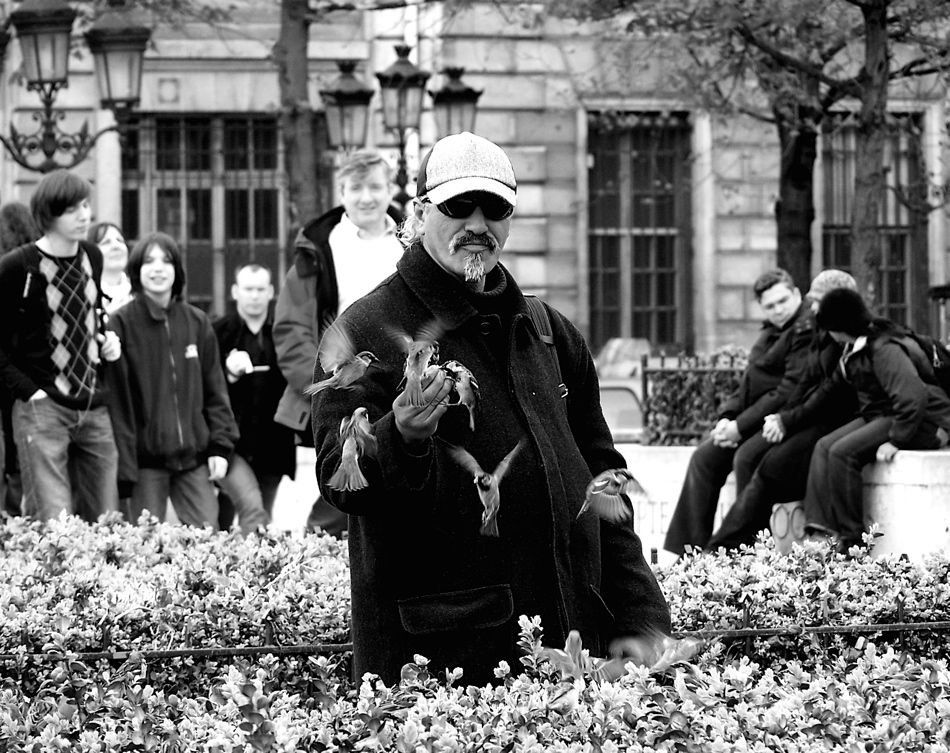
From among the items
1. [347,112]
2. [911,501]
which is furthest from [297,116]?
[911,501]

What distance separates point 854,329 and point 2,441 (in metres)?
4.30

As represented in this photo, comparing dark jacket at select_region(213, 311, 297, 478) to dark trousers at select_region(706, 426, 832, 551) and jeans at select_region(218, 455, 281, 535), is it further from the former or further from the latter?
dark trousers at select_region(706, 426, 832, 551)

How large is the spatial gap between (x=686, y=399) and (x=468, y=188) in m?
9.38

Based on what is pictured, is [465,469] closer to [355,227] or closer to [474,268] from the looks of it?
[474,268]

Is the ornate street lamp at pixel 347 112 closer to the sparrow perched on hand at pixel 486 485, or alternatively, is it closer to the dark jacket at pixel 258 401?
the dark jacket at pixel 258 401

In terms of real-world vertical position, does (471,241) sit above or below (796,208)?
below

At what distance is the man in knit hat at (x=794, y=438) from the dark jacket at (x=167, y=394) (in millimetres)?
2765

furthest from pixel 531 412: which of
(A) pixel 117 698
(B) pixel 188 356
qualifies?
(B) pixel 188 356

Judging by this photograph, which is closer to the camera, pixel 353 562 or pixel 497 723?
pixel 497 723

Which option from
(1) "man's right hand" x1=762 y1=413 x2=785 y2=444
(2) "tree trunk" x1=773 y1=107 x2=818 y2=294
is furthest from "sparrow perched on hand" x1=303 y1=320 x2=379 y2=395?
(2) "tree trunk" x1=773 y1=107 x2=818 y2=294

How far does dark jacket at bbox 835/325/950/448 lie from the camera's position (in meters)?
9.11

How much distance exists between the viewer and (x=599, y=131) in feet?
74.8

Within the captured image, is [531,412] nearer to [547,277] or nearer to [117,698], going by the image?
[117,698]

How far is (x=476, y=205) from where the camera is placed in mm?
3508
